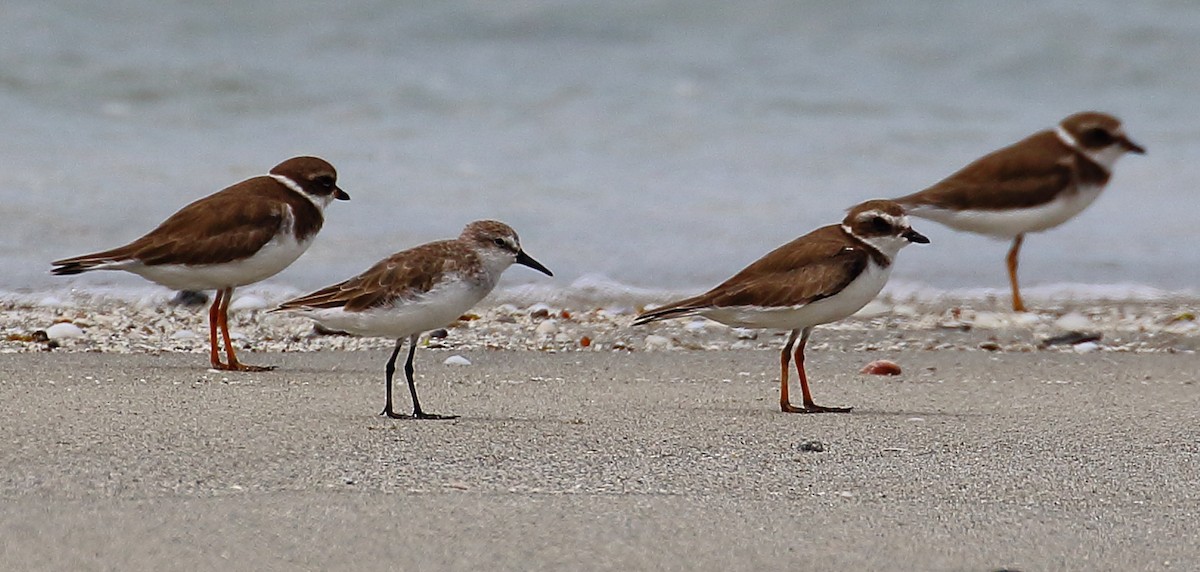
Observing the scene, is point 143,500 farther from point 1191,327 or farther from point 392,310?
point 1191,327

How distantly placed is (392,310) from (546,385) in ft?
3.52

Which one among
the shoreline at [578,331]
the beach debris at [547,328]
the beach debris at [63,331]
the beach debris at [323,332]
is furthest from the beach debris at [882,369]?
the beach debris at [63,331]

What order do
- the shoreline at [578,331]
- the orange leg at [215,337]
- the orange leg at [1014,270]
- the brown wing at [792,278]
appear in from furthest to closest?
the orange leg at [1014,270] < the shoreline at [578,331] < the orange leg at [215,337] < the brown wing at [792,278]

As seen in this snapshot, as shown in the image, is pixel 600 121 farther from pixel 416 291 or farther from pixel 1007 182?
pixel 416 291

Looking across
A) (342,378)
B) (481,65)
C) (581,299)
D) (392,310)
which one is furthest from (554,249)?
(481,65)

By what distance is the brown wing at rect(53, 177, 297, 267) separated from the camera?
6.85m

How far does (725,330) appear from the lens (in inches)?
306

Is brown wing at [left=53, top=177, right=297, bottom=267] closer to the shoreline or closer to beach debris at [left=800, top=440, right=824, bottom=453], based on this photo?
the shoreline

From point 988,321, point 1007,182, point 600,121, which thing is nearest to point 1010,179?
point 1007,182

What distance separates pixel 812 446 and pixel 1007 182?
452cm

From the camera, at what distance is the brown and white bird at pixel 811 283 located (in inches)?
225

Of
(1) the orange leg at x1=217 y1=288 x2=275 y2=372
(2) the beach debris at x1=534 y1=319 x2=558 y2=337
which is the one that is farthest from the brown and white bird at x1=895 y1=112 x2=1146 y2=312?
(1) the orange leg at x1=217 y1=288 x2=275 y2=372

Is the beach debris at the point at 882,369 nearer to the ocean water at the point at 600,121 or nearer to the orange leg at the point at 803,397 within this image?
the orange leg at the point at 803,397

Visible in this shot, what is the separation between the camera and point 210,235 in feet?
22.6
